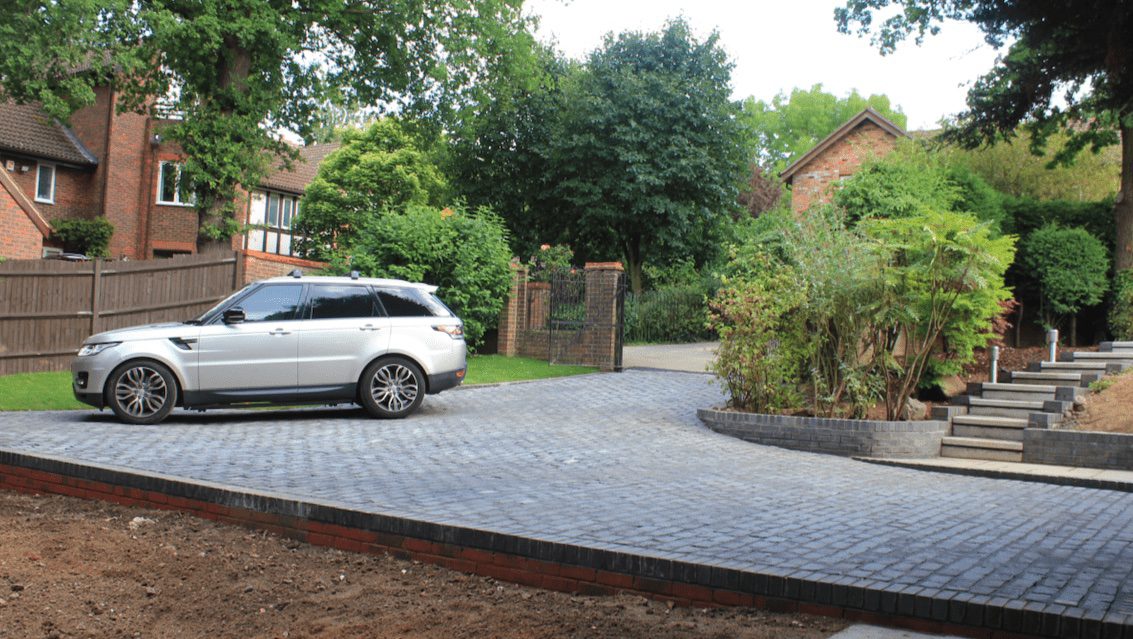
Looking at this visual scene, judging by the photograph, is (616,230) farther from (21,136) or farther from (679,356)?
(21,136)

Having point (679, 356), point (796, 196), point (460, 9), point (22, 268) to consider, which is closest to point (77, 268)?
point (22, 268)

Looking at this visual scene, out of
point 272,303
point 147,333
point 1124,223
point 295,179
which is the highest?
point 295,179

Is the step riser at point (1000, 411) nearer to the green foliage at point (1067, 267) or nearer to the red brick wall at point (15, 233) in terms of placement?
the green foliage at point (1067, 267)

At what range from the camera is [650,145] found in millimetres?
36531

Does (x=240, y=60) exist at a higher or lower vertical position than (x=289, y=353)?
higher

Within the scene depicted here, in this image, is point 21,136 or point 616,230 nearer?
point 21,136

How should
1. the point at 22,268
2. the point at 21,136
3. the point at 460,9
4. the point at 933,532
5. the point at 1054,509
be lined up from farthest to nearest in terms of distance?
the point at 21,136 → the point at 460,9 → the point at 22,268 → the point at 1054,509 → the point at 933,532

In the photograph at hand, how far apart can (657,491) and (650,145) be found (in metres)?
29.4

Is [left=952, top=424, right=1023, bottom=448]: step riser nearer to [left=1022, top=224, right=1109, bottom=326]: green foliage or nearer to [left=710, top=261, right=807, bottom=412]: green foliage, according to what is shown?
[left=710, top=261, right=807, bottom=412]: green foliage

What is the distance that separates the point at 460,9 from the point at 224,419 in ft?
45.3

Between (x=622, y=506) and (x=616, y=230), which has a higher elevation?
(x=616, y=230)

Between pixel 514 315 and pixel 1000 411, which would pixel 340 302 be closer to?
pixel 1000 411

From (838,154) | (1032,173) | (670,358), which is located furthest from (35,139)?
(1032,173)

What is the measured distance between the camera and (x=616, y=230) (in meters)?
39.4
